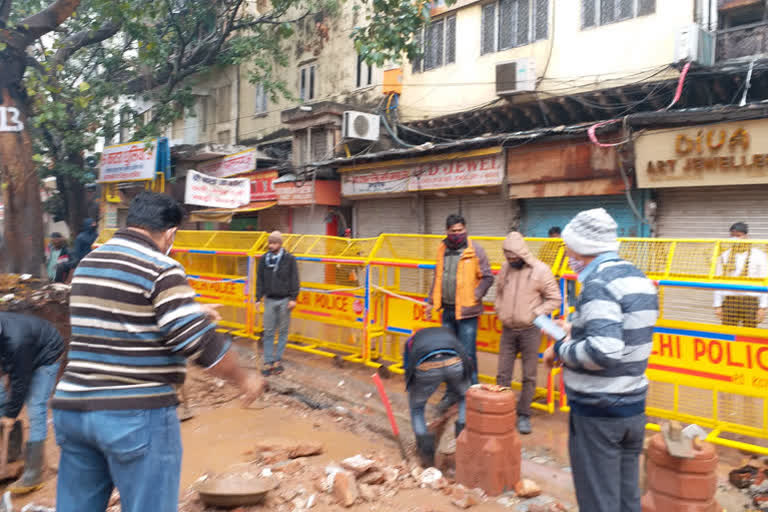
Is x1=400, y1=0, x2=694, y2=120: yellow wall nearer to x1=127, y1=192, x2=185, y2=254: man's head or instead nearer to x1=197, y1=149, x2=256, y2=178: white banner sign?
x1=197, y1=149, x2=256, y2=178: white banner sign

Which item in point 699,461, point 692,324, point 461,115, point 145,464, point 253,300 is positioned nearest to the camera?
point 145,464

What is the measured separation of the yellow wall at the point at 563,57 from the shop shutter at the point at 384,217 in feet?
7.00

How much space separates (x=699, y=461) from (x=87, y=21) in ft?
46.0

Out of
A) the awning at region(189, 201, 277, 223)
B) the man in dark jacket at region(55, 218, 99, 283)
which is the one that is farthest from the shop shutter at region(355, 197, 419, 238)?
the man in dark jacket at region(55, 218, 99, 283)

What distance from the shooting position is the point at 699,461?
3.01m

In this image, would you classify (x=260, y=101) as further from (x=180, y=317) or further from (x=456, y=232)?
(x=180, y=317)

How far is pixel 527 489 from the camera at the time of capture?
3836 mm

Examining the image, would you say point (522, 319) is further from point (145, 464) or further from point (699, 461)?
point (145, 464)

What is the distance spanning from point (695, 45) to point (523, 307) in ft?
20.0

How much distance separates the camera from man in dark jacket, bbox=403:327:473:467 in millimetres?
4344

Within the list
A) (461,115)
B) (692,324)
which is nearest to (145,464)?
(692,324)

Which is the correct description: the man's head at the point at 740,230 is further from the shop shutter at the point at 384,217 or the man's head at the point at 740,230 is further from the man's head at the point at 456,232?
the shop shutter at the point at 384,217

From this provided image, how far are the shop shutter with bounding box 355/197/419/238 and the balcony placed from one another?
259 inches

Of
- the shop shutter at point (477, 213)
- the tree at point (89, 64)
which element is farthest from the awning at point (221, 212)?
the shop shutter at point (477, 213)
